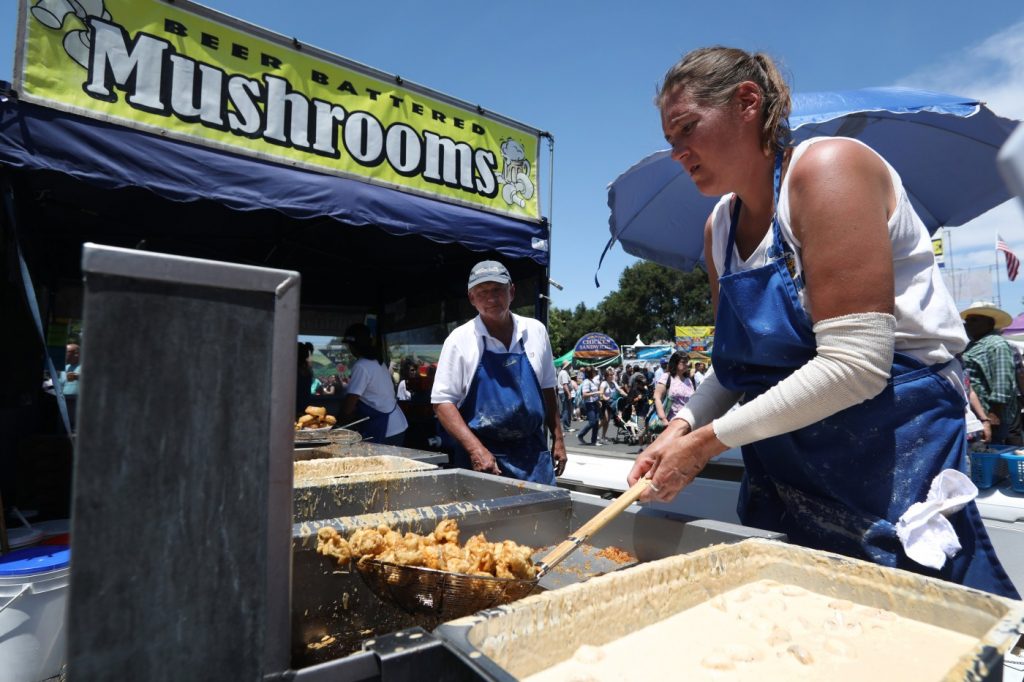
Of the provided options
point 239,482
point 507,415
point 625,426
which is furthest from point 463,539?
point 625,426

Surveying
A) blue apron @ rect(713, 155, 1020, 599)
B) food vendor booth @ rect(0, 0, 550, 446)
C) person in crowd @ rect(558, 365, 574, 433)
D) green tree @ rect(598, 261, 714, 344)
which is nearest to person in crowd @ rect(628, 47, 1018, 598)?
blue apron @ rect(713, 155, 1020, 599)

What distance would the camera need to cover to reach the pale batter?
0.85 m

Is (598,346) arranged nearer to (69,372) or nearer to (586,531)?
(69,372)

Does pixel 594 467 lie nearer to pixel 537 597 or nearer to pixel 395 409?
pixel 395 409

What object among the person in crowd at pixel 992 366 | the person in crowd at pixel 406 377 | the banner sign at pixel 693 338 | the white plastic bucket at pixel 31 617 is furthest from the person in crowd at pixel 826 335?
the banner sign at pixel 693 338

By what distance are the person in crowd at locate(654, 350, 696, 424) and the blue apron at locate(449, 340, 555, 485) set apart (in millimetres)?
5674

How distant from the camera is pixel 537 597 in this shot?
0.86 metres

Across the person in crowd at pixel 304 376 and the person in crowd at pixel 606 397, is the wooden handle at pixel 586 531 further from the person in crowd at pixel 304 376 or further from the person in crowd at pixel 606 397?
the person in crowd at pixel 606 397

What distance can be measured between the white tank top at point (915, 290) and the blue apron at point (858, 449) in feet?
0.10

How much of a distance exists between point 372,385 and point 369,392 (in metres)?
0.07

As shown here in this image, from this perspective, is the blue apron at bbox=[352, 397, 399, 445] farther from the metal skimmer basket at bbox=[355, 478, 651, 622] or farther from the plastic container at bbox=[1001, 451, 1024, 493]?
the plastic container at bbox=[1001, 451, 1024, 493]

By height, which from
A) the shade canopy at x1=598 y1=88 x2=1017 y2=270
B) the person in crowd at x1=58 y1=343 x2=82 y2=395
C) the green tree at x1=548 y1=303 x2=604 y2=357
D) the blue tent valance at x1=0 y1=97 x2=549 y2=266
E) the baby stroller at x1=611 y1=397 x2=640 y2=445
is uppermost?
the green tree at x1=548 y1=303 x2=604 y2=357

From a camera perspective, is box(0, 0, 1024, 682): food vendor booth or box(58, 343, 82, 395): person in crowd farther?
box(58, 343, 82, 395): person in crowd

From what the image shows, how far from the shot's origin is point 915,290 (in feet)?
3.91
